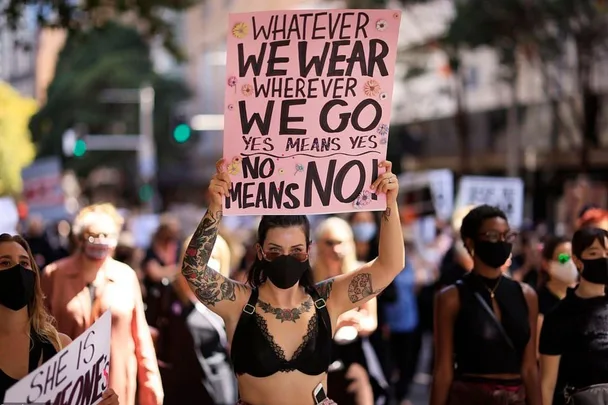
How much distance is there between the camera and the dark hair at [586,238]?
6.59 m

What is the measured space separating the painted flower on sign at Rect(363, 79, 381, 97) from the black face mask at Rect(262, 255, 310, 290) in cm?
87

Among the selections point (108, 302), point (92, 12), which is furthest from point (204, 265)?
point (92, 12)

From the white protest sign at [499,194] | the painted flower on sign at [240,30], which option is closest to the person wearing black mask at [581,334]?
the painted flower on sign at [240,30]

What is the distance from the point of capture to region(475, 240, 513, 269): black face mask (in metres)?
6.70

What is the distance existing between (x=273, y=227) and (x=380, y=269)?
0.53 meters

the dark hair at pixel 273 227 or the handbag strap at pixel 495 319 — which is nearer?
the dark hair at pixel 273 227

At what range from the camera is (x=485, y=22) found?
26.0m

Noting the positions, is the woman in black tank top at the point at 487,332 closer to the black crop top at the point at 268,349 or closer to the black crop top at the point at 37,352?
the black crop top at the point at 268,349

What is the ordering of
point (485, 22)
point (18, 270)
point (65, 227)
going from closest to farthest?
point (18, 270)
point (65, 227)
point (485, 22)

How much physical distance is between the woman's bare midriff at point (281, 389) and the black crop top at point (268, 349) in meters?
0.03

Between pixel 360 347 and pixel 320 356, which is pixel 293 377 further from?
pixel 360 347

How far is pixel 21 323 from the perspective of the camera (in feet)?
16.9

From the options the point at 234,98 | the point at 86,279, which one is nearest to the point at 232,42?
the point at 234,98

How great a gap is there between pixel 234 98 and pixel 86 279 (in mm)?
1800
